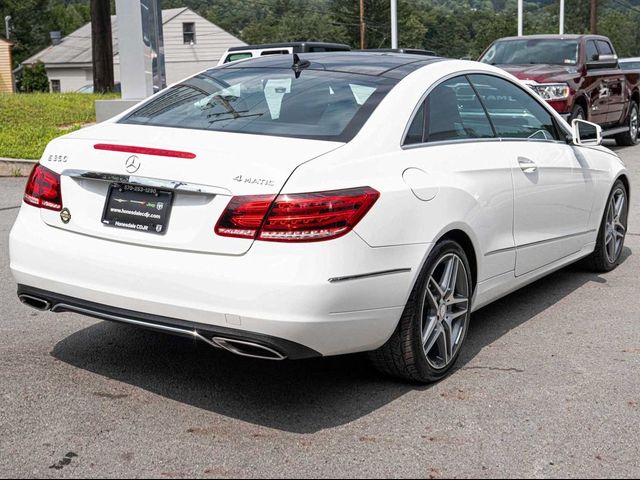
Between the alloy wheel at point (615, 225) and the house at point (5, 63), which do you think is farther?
the house at point (5, 63)

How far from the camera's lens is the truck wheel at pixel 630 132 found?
1844cm

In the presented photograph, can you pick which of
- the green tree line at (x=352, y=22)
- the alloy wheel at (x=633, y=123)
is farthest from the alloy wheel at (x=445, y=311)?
the green tree line at (x=352, y=22)

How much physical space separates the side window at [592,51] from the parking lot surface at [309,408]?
1083 centimetres

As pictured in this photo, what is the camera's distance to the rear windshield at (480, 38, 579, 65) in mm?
15742

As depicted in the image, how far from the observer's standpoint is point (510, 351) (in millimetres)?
5266

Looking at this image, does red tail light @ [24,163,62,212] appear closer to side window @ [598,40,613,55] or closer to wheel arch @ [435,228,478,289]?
wheel arch @ [435,228,478,289]

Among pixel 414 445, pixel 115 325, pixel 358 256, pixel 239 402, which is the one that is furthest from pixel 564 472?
pixel 115 325

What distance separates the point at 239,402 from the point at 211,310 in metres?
0.64

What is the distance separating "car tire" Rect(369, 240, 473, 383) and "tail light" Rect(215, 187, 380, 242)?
69 centimetres

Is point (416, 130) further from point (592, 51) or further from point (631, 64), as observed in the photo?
point (631, 64)

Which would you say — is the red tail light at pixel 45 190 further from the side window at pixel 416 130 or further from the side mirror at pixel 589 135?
the side mirror at pixel 589 135

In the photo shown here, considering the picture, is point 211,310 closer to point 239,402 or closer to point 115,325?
point 239,402

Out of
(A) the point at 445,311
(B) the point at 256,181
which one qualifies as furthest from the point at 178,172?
(A) the point at 445,311

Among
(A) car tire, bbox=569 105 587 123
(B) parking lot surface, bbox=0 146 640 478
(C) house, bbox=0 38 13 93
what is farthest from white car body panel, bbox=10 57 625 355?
→ (C) house, bbox=0 38 13 93
